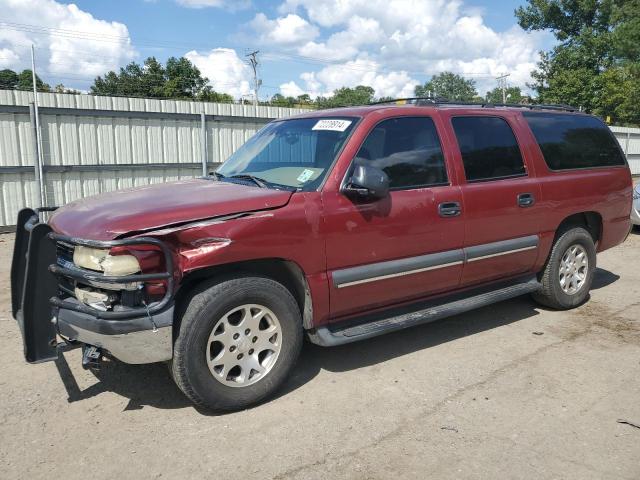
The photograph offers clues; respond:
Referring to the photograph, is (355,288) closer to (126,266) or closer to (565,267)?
(126,266)

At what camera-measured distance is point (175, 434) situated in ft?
10.7

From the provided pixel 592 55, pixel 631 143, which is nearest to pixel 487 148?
pixel 631 143

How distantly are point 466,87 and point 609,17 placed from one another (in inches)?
2796

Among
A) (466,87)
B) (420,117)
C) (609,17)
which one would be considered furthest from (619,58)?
(466,87)

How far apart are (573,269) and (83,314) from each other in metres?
4.68

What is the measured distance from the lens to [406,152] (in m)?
4.19

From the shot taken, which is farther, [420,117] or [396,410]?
[420,117]

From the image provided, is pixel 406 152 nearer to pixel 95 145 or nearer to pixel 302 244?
pixel 302 244

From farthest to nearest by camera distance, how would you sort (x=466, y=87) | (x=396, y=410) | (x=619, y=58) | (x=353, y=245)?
(x=466, y=87)
(x=619, y=58)
(x=353, y=245)
(x=396, y=410)

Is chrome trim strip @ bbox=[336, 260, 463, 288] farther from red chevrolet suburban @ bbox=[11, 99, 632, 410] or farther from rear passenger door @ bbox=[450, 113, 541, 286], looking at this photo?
rear passenger door @ bbox=[450, 113, 541, 286]

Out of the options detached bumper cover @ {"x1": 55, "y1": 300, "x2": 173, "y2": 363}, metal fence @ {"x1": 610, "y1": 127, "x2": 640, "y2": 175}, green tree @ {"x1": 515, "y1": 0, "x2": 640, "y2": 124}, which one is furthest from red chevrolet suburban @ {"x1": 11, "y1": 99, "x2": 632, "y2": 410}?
green tree @ {"x1": 515, "y1": 0, "x2": 640, "y2": 124}

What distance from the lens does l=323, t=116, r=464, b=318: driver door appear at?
3.76 meters

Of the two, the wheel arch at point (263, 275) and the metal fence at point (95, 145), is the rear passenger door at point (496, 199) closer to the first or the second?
the wheel arch at point (263, 275)

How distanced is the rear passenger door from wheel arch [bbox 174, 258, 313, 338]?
152cm
